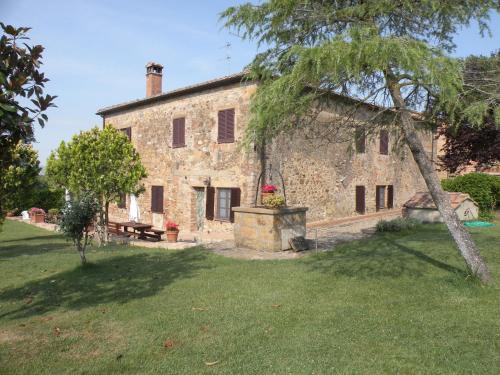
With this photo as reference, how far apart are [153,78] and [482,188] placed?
50.0 ft

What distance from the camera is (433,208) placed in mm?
13656

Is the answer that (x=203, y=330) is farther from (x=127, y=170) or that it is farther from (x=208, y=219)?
(x=208, y=219)

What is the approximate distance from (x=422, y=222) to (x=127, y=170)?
34.1 feet

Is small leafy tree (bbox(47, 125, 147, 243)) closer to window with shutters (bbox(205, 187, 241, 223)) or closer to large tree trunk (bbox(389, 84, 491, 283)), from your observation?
window with shutters (bbox(205, 187, 241, 223))

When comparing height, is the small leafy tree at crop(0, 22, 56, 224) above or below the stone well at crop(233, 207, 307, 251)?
above

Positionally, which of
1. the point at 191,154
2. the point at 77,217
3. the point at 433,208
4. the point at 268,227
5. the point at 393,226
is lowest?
the point at 393,226

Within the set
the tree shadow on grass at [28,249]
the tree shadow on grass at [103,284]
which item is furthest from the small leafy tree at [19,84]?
the tree shadow on grass at [28,249]

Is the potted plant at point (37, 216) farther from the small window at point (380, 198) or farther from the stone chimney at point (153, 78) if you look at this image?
the small window at point (380, 198)

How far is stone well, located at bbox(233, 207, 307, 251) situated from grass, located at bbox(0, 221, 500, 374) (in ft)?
3.95

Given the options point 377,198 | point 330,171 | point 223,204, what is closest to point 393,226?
point 330,171

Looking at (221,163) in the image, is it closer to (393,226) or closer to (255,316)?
(393,226)

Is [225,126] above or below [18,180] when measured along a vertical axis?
above

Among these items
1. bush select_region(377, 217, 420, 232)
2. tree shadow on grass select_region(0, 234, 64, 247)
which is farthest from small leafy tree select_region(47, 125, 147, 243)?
bush select_region(377, 217, 420, 232)

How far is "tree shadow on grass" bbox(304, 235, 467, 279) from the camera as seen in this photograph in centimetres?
674
